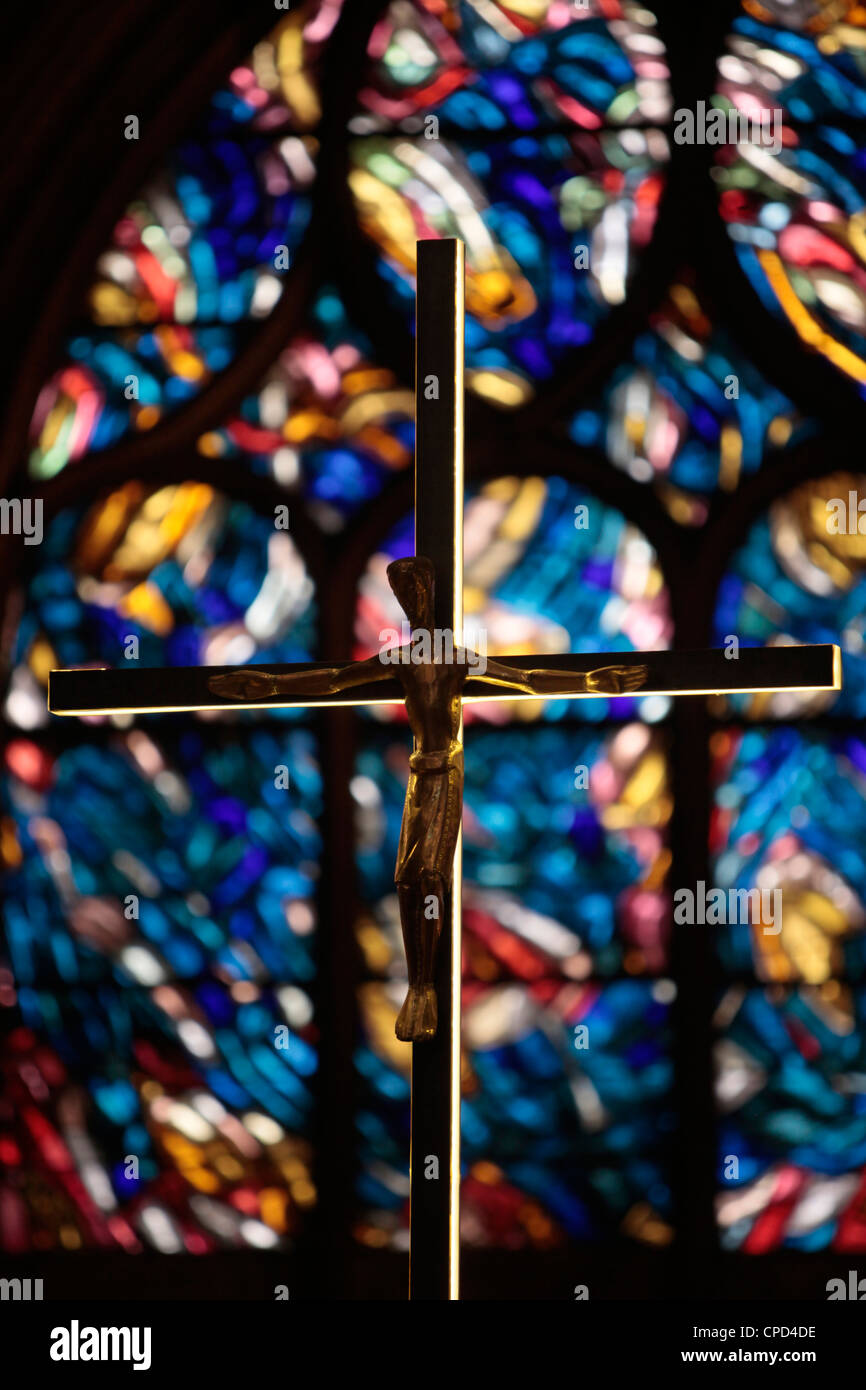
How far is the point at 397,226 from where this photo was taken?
7.04 meters

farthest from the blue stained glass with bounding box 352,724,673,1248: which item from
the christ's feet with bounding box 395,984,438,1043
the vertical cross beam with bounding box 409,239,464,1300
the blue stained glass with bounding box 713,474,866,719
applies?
the christ's feet with bounding box 395,984,438,1043

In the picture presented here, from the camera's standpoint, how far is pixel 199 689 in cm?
496

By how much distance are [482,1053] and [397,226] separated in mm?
2593

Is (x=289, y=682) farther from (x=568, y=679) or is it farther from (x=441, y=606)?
(x=568, y=679)

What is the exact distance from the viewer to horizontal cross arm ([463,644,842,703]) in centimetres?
471

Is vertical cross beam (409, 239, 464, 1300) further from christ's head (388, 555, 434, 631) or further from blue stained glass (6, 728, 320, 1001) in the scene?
blue stained glass (6, 728, 320, 1001)

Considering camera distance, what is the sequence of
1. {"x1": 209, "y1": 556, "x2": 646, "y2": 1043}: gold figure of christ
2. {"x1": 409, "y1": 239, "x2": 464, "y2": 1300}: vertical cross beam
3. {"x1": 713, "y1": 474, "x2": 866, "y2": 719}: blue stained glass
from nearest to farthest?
1. {"x1": 409, "y1": 239, "x2": 464, "y2": 1300}: vertical cross beam
2. {"x1": 209, "y1": 556, "x2": 646, "y2": 1043}: gold figure of christ
3. {"x1": 713, "y1": 474, "x2": 866, "y2": 719}: blue stained glass

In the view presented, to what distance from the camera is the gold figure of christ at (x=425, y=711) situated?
457cm

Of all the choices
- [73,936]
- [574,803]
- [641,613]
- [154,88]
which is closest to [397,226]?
[154,88]

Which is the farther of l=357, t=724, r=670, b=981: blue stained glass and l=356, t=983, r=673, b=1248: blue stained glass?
l=357, t=724, r=670, b=981: blue stained glass

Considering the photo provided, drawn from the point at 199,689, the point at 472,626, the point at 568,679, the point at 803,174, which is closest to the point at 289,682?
the point at 199,689

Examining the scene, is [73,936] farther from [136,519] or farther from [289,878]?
[136,519]

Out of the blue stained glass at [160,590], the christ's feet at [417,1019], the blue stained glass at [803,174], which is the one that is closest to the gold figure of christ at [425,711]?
the christ's feet at [417,1019]

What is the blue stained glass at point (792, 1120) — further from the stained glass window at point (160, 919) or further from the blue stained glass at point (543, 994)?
the stained glass window at point (160, 919)
